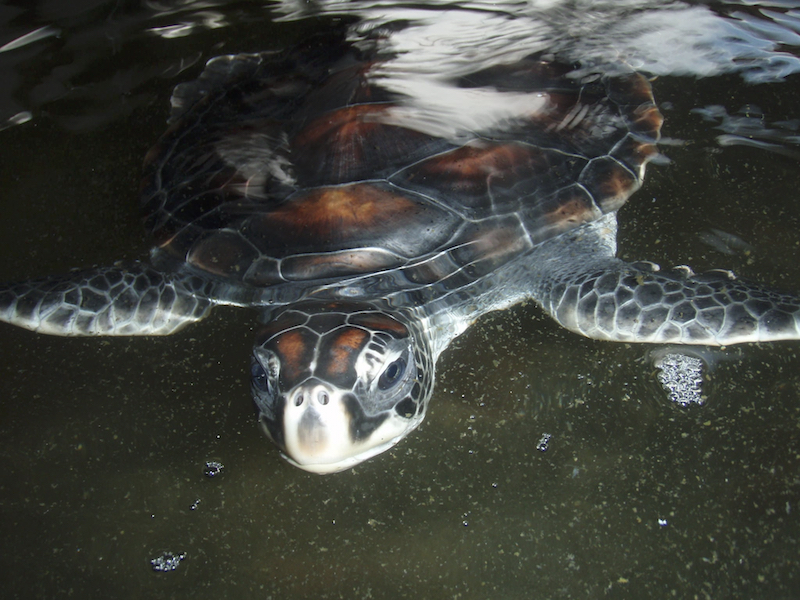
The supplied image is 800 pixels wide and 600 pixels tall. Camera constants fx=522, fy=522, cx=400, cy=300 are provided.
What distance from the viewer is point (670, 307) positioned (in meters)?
2.10

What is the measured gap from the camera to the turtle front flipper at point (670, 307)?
1.98 m

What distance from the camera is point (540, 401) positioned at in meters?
2.10

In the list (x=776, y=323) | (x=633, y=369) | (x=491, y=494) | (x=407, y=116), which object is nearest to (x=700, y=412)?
(x=633, y=369)

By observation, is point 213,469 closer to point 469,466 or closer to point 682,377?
point 469,466

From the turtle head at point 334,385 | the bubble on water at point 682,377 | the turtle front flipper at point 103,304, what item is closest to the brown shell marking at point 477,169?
the turtle head at point 334,385

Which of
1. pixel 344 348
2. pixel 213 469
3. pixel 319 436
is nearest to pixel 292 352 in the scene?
pixel 344 348

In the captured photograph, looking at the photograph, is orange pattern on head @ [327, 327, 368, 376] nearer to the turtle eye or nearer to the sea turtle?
the sea turtle

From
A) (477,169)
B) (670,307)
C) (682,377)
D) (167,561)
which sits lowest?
(167,561)

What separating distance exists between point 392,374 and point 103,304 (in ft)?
5.12

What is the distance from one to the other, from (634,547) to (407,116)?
6.68ft

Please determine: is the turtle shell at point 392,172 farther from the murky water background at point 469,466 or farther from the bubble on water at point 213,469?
the bubble on water at point 213,469

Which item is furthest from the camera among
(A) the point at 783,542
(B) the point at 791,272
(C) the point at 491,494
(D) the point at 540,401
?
(B) the point at 791,272

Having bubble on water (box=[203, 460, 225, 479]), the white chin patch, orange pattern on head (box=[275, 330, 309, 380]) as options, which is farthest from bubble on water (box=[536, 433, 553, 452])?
bubble on water (box=[203, 460, 225, 479])

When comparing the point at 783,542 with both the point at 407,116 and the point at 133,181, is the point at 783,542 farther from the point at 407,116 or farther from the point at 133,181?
the point at 133,181
